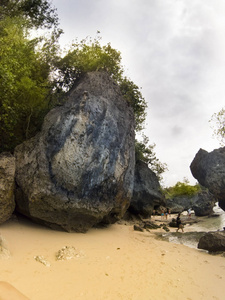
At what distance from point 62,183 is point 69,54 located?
42.7ft

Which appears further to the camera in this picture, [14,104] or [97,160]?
[97,160]

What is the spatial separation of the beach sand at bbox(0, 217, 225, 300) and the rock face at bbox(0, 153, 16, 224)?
81cm

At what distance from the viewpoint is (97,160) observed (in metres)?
12.8

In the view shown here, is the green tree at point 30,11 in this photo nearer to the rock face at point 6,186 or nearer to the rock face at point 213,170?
the rock face at point 6,186

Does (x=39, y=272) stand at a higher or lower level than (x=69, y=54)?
lower

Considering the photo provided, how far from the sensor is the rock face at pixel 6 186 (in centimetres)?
1034

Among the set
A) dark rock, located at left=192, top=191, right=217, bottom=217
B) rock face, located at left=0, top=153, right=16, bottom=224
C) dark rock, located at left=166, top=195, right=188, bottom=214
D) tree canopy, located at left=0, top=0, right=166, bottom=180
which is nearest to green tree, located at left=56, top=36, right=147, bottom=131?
tree canopy, located at left=0, top=0, right=166, bottom=180

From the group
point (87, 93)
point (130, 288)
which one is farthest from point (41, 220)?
point (87, 93)

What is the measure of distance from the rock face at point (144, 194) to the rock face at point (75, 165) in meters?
11.0

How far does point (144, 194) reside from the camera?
25953 millimetres

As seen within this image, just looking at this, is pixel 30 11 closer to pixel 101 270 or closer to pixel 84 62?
pixel 84 62

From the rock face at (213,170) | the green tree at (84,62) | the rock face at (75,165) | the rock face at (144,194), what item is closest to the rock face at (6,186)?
the rock face at (75,165)

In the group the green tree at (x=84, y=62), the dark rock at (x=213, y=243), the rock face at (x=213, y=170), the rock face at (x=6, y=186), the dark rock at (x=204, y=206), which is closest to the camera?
the rock face at (x=6, y=186)

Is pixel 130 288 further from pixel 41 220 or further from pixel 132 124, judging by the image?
pixel 132 124
